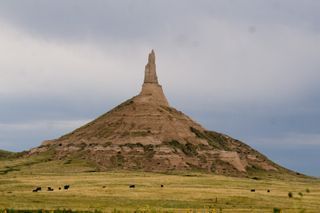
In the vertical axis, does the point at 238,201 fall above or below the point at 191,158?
below

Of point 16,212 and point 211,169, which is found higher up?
point 211,169

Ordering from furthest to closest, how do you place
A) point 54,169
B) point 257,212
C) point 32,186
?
point 54,169 → point 32,186 → point 257,212

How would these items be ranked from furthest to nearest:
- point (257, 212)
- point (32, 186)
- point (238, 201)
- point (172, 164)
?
point (172, 164) < point (32, 186) < point (238, 201) < point (257, 212)

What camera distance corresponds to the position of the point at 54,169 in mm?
167000

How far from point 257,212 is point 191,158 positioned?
15431cm

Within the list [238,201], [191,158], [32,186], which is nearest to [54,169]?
[191,158]

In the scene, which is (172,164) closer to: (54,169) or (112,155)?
(112,155)

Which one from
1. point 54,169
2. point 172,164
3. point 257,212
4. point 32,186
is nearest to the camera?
point 257,212

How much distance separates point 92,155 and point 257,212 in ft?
500

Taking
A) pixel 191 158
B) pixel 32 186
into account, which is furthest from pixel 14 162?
pixel 32 186

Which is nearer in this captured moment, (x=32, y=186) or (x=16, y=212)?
(x=16, y=212)

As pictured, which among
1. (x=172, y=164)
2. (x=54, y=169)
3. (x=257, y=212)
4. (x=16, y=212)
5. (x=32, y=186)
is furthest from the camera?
(x=172, y=164)

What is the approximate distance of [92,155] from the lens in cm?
19262

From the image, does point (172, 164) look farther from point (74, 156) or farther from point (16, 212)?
point (16, 212)
